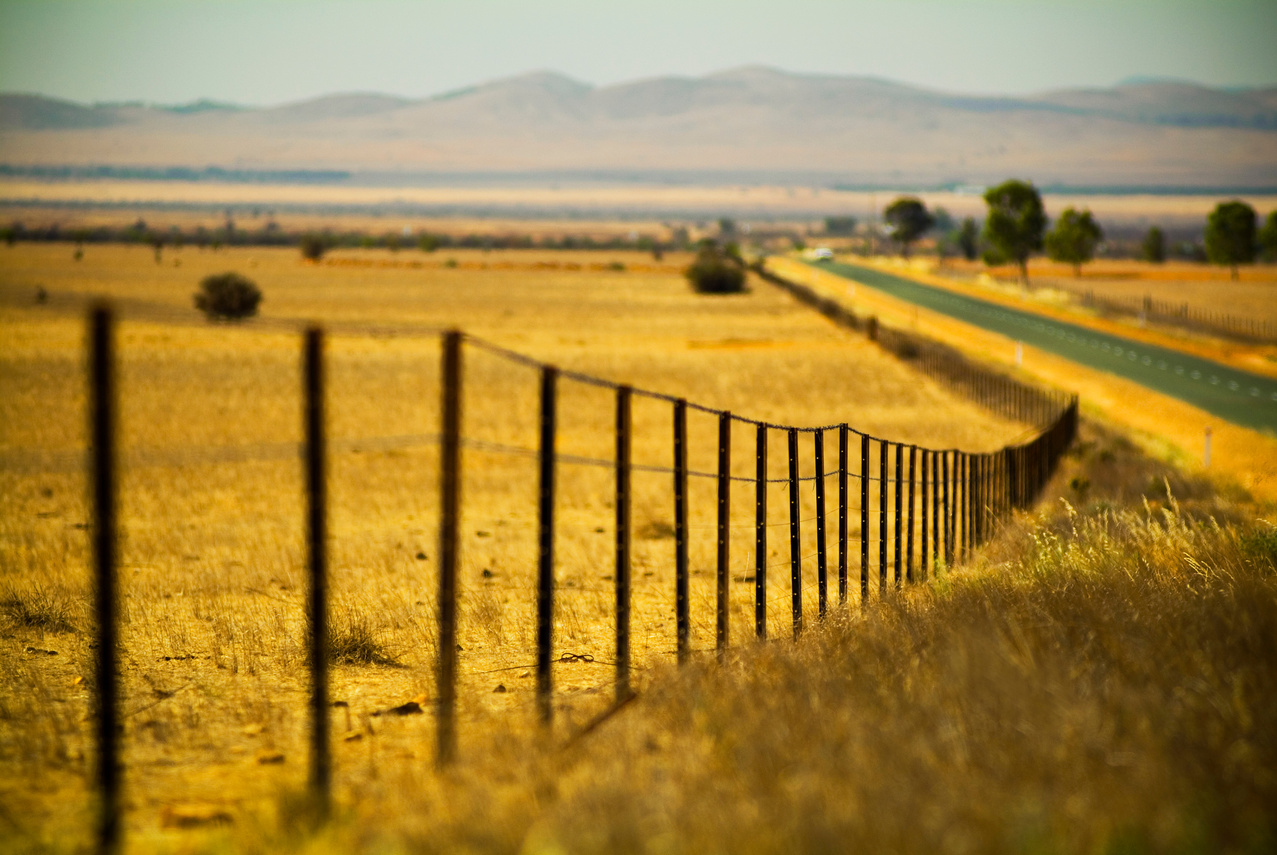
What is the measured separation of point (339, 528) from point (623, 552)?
46.2ft

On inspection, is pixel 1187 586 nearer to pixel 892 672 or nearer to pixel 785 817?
pixel 892 672

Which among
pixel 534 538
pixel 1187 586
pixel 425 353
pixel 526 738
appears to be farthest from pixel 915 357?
pixel 526 738

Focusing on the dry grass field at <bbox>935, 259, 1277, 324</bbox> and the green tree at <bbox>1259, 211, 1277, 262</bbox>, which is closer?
the dry grass field at <bbox>935, 259, 1277, 324</bbox>

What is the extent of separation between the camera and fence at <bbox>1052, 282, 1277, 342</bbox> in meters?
66.8

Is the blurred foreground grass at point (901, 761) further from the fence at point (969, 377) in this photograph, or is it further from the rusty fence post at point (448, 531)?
the fence at point (969, 377)

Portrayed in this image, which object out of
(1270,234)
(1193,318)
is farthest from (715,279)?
(1270,234)

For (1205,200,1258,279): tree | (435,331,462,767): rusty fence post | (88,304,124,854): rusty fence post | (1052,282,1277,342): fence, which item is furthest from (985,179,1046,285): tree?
(88,304,124,854): rusty fence post

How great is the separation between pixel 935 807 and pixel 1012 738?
903 millimetres

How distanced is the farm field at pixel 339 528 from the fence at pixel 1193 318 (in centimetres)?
2110

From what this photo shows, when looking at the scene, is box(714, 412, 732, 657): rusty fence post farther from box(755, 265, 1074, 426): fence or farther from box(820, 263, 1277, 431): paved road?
box(820, 263, 1277, 431): paved road

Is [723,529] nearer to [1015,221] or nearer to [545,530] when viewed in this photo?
[545,530]

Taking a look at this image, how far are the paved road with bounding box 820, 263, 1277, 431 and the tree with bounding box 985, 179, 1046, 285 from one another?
1809 centimetres

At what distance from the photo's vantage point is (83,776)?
254 inches

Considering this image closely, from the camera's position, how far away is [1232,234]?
113m
